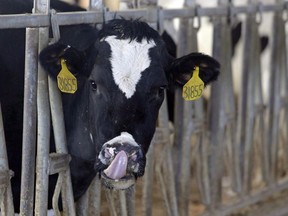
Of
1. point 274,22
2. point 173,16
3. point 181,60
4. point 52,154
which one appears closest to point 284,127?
point 274,22

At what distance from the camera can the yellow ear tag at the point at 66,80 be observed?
388 centimetres

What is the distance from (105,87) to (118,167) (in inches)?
20.5

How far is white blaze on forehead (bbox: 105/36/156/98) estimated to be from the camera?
3.80 meters

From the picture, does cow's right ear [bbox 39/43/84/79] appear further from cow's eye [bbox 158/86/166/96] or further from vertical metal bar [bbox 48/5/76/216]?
cow's eye [bbox 158/86/166/96]

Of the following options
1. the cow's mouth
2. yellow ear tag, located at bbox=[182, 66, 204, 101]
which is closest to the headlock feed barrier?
the cow's mouth

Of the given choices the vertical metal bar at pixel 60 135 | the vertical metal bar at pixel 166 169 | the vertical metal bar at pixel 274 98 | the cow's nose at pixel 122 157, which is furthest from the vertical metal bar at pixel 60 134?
the vertical metal bar at pixel 274 98

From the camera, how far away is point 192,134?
5.52 meters

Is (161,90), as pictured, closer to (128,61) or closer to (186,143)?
(128,61)

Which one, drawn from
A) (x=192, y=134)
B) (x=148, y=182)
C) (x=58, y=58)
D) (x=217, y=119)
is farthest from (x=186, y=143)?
(x=58, y=58)

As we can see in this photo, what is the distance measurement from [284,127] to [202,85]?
10.3 feet

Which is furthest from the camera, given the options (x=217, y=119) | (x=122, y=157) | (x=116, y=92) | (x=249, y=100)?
(x=249, y=100)

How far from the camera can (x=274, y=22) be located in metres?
6.64

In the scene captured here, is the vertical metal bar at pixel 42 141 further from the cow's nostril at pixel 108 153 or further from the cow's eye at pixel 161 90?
the cow's eye at pixel 161 90

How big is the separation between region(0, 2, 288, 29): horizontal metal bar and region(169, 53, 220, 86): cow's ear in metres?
0.52
